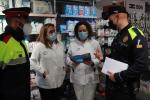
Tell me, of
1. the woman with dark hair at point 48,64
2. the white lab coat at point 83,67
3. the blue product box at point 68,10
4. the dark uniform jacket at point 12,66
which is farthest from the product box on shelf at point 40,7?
the dark uniform jacket at point 12,66

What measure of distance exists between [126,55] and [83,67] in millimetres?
1233

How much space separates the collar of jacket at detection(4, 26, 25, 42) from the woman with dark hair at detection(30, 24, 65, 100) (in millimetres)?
947

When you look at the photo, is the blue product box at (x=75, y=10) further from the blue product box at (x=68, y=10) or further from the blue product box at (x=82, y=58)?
the blue product box at (x=82, y=58)

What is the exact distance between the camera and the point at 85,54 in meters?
3.98

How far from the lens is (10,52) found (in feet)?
9.12

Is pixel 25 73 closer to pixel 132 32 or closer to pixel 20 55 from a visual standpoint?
pixel 20 55

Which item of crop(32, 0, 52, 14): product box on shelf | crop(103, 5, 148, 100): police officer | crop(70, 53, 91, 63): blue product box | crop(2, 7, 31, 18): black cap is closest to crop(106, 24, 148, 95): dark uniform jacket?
crop(103, 5, 148, 100): police officer

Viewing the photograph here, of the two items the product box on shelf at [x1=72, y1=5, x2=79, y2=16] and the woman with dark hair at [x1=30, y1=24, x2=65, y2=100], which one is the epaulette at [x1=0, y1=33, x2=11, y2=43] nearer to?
the woman with dark hair at [x1=30, y1=24, x2=65, y2=100]

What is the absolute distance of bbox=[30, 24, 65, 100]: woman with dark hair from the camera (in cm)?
386

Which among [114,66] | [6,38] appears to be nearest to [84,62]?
[114,66]

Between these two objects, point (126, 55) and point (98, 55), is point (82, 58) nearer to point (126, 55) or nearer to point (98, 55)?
point (98, 55)

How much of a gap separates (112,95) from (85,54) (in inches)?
43.8

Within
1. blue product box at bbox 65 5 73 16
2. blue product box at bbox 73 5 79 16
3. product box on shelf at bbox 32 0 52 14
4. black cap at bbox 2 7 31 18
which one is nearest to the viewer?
black cap at bbox 2 7 31 18

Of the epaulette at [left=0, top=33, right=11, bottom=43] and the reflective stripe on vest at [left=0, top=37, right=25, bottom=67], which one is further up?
the epaulette at [left=0, top=33, right=11, bottom=43]
